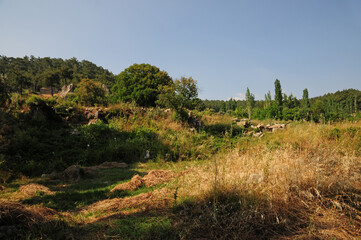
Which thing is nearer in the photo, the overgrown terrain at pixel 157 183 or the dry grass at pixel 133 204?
the overgrown terrain at pixel 157 183


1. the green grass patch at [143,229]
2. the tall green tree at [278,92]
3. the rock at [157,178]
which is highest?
the tall green tree at [278,92]

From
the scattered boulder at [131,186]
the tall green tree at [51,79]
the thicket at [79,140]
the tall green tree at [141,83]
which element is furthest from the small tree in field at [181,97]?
the tall green tree at [51,79]

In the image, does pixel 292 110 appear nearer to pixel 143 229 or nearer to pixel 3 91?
pixel 143 229

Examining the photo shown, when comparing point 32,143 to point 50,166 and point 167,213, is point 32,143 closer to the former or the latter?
point 50,166

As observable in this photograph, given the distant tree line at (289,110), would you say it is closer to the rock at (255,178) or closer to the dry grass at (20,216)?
the rock at (255,178)

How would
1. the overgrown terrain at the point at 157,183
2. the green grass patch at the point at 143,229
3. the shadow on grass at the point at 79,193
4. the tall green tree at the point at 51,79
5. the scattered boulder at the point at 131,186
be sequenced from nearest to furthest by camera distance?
the green grass patch at the point at 143,229 → the overgrown terrain at the point at 157,183 → the shadow on grass at the point at 79,193 → the scattered boulder at the point at 131,186 → the tall green tree at the point at 51,79

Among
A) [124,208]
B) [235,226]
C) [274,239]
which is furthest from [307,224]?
[124,208]

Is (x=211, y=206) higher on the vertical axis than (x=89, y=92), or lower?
lower

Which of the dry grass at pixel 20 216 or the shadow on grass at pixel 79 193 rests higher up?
the dry grass at pixel 20 216

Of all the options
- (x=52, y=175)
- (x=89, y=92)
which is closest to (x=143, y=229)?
(x=52, y=175)

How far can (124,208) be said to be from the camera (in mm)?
3043

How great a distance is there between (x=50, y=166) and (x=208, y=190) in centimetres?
569

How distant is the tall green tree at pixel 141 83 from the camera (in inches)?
683

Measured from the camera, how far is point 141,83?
1819 centimetres
